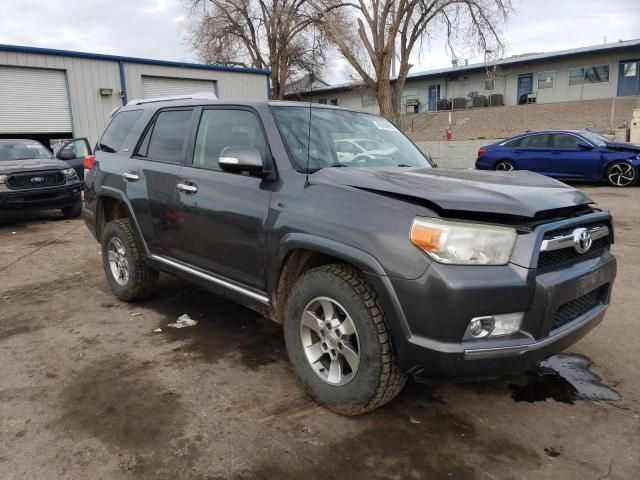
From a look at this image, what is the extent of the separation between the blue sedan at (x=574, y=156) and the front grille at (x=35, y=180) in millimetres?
10857

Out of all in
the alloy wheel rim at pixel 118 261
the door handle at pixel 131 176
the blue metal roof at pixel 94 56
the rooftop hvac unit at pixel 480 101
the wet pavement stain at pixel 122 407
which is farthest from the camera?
the rooftop hvac unit at pixel 480 101

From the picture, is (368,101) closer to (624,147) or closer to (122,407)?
(624,147)

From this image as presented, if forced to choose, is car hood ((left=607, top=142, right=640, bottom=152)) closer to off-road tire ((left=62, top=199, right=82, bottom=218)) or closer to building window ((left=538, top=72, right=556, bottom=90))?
off-road tire ((left=62, top=199, right=82, bottom=218))

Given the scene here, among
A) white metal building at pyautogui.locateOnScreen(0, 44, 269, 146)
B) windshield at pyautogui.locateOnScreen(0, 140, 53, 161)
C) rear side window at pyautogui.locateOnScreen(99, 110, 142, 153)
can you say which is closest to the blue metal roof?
white metal building at pyautogui.locateOnScreen(0, 44, 269, 146)

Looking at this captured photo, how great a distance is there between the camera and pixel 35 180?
9180 mm

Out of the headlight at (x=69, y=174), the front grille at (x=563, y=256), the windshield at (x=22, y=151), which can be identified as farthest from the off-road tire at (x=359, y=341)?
the windshield at (x=22, y=151)

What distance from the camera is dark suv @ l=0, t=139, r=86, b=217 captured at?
8852 millimetres

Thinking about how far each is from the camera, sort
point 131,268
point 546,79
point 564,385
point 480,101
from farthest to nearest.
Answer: point 480,101, point 546,79, point 131,268, point 564,385

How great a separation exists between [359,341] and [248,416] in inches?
31.7

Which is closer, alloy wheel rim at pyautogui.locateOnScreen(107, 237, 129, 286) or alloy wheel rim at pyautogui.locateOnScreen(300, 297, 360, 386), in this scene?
alloy wheel rim at pyautogui.locateOnScreen(300, 297, 360, 386)

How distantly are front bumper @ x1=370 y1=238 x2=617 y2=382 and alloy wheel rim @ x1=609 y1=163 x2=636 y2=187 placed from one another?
38.0 feet

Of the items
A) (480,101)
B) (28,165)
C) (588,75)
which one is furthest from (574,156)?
(480,101)

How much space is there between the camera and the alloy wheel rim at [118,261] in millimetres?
4578

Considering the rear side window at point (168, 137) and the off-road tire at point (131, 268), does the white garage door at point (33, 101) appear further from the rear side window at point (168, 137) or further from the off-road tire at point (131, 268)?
the rear side window at point (168, 137)
